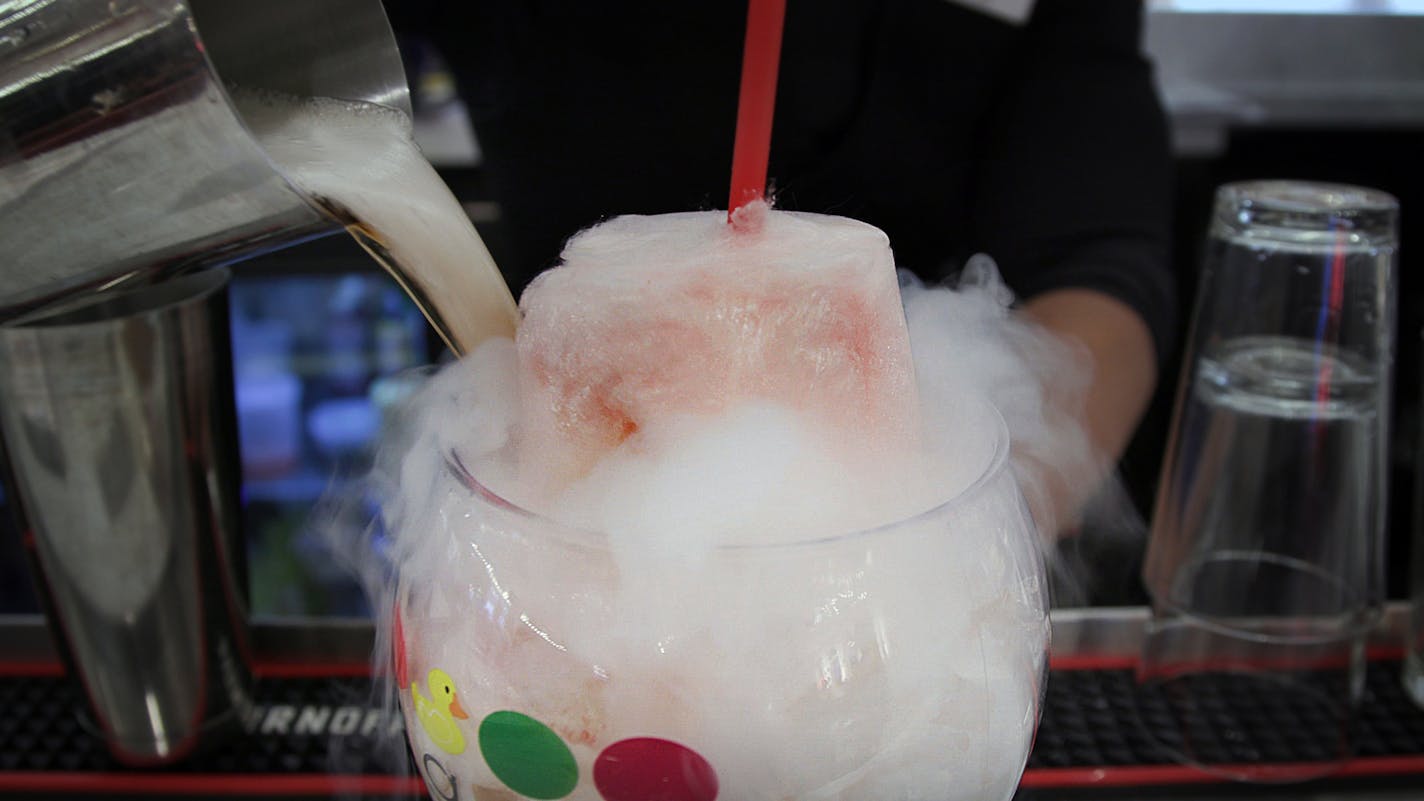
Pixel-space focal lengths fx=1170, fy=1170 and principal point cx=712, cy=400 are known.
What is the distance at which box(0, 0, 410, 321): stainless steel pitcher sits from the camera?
0.46 metres

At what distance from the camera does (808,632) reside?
40cm

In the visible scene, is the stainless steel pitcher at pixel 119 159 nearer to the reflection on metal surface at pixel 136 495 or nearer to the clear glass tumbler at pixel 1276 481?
the reflection on metal surface at pixel 136 495

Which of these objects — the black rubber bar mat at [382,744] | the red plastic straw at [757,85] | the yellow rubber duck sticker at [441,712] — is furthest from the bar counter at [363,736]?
the red plastic straw at [757,85]

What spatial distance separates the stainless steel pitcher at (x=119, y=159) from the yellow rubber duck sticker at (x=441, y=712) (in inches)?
8.5

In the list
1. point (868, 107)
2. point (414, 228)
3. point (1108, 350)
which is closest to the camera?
point (414, 228)

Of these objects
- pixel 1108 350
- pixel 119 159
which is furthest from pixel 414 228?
pixel 1108 350

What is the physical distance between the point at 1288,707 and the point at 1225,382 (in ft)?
0.77

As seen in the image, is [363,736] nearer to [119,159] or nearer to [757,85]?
[119,159]

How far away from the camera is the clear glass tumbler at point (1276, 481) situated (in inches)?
31.9

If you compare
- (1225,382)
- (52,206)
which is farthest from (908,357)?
(1225,382)

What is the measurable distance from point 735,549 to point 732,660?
0.04m

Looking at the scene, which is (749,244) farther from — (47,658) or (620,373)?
(47,658)

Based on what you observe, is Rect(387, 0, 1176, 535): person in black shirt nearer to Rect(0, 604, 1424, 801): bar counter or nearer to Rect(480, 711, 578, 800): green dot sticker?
Rect(0, 604, 1424, 801): bar counter

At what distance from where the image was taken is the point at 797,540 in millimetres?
401
